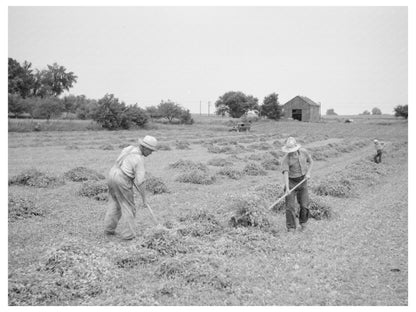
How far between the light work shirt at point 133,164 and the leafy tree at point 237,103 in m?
62.7

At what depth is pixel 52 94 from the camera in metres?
47.2

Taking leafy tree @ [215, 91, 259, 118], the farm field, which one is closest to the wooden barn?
leafy tree @ [215, 91, 259, 118]

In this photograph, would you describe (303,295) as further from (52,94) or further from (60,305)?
(52,94)

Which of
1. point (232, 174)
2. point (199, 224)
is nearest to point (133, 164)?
point (199, 224)

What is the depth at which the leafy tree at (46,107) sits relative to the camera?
40.6 metres

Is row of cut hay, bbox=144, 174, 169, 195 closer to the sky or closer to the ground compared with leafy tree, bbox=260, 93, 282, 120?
closer to the ground

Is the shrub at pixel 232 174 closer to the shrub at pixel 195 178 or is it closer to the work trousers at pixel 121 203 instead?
the shrub at pixel 195 178

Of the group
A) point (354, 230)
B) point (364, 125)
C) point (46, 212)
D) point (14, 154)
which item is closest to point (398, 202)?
point (354, 230)

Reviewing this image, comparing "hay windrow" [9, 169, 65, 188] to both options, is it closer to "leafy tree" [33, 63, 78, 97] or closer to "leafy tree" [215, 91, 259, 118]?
"leafy tree" [33, 63, 78, 97]

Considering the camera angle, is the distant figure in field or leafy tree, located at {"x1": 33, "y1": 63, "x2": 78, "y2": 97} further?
leafy tree, located at {"x1": 33, "y1": 63, "x2": 78, "y2": 97}

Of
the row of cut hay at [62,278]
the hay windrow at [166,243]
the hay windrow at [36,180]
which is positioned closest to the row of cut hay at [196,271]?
the hay windrow at [166,243]

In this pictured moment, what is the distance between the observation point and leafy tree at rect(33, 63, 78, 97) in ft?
147

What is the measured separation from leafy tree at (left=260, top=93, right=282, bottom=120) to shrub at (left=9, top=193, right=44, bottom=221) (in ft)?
188

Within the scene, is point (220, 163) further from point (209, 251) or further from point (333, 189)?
point (209, 251)
